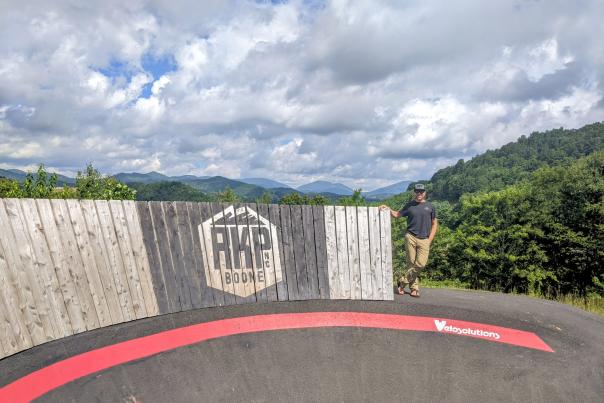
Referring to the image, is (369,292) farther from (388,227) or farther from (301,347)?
(301,347)

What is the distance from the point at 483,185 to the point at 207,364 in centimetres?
16421

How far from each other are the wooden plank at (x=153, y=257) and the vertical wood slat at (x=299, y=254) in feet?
9.21

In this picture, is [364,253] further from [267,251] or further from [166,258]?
[166,258]

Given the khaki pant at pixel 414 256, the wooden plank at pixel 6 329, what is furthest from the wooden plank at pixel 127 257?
the khaki pant at pixel 414 256

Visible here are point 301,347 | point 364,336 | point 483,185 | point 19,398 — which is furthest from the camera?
point 483,185

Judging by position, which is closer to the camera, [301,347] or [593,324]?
A: [301,347]

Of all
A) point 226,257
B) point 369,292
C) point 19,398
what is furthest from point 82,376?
point 369,292

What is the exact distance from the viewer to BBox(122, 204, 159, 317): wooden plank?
23.4ft

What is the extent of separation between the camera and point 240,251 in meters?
8.06

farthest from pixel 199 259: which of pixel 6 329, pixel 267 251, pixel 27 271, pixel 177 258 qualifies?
pixel 6 329

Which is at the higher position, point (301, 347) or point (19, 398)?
point (19, 398)

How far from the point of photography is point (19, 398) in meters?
4.93

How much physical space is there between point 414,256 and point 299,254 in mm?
2791

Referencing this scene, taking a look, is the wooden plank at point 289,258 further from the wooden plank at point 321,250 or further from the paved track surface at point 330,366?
the paved track surface at point 330,366
